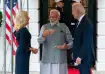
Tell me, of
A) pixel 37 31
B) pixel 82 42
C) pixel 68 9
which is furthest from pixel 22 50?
pixel 68 9

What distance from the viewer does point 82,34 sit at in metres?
6.40

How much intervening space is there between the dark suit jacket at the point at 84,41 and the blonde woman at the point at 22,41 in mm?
885

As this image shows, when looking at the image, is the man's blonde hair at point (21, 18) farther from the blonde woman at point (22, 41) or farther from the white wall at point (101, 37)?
the white wall at point (101, 37)

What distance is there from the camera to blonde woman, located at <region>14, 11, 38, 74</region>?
6.66m

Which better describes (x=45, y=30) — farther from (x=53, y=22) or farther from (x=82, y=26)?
(x=82, y=26)

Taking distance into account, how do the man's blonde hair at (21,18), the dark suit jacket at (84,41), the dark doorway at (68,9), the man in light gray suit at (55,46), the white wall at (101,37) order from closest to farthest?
the dark suit jacket at (84,41) → the man's blonde hair at (21,18) → the man in light gray suit at (55,46) → the white wall at (101,37) → the dark doorway at (68,9)

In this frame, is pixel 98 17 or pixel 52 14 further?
pixel 98 17

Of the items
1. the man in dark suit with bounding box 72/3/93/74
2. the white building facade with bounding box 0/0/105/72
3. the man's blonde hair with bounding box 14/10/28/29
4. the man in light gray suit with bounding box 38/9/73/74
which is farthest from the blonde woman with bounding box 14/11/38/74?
the white building facade with bounding box 0/0/105/72

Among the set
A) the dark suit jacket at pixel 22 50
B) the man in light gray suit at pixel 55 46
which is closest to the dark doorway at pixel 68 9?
the man in light gray suit at pixel 55 46

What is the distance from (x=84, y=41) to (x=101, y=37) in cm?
580

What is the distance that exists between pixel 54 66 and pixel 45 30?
2.22 feet

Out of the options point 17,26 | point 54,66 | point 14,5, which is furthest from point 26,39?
point 14,5

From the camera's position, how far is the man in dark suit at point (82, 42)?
6.34m

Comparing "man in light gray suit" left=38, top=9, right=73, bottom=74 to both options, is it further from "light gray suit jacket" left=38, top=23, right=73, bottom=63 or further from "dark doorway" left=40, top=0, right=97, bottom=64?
"dark doorway" left=40, top=0, right=97, bottom=64
